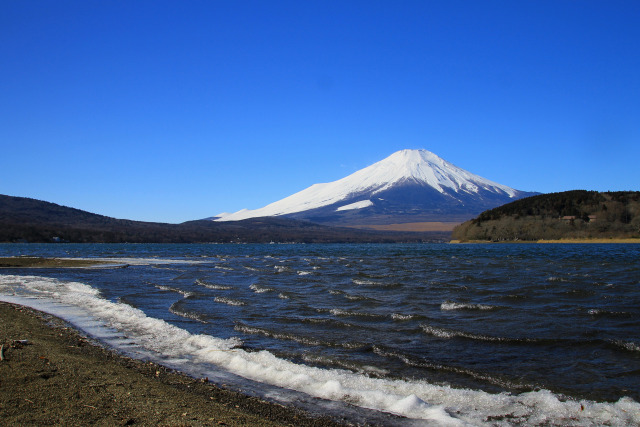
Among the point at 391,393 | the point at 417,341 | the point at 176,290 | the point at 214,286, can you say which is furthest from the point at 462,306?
the point at 176,290

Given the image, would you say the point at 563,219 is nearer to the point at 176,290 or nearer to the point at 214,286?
the point at 214,286

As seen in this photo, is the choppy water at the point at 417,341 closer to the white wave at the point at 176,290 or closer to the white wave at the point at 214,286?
the white wave at the point at 176,290

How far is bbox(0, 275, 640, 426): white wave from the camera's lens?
7.21 metres

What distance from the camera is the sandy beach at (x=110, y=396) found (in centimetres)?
648

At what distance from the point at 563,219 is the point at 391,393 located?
118425mm

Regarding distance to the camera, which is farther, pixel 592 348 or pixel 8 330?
pixel 8 330

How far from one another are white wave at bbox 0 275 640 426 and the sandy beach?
1105mm

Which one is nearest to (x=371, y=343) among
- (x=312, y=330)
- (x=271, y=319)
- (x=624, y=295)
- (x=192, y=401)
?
(x=312, y=330)

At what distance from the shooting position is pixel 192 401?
741 centimetres

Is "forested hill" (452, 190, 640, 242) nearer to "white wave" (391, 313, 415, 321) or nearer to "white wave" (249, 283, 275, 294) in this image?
"white wave" (249, 283, 275, 294)

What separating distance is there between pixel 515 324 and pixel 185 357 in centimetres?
982

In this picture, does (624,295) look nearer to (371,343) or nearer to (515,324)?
(515,324)

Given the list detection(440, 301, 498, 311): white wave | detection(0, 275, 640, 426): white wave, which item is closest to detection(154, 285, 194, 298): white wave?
detection(0, 275, 640, 426): white wave

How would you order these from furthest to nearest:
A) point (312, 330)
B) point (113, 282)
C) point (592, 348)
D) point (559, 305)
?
point (113, 282)
point (559, 305)
point (312, 330)
point (592, 348)
